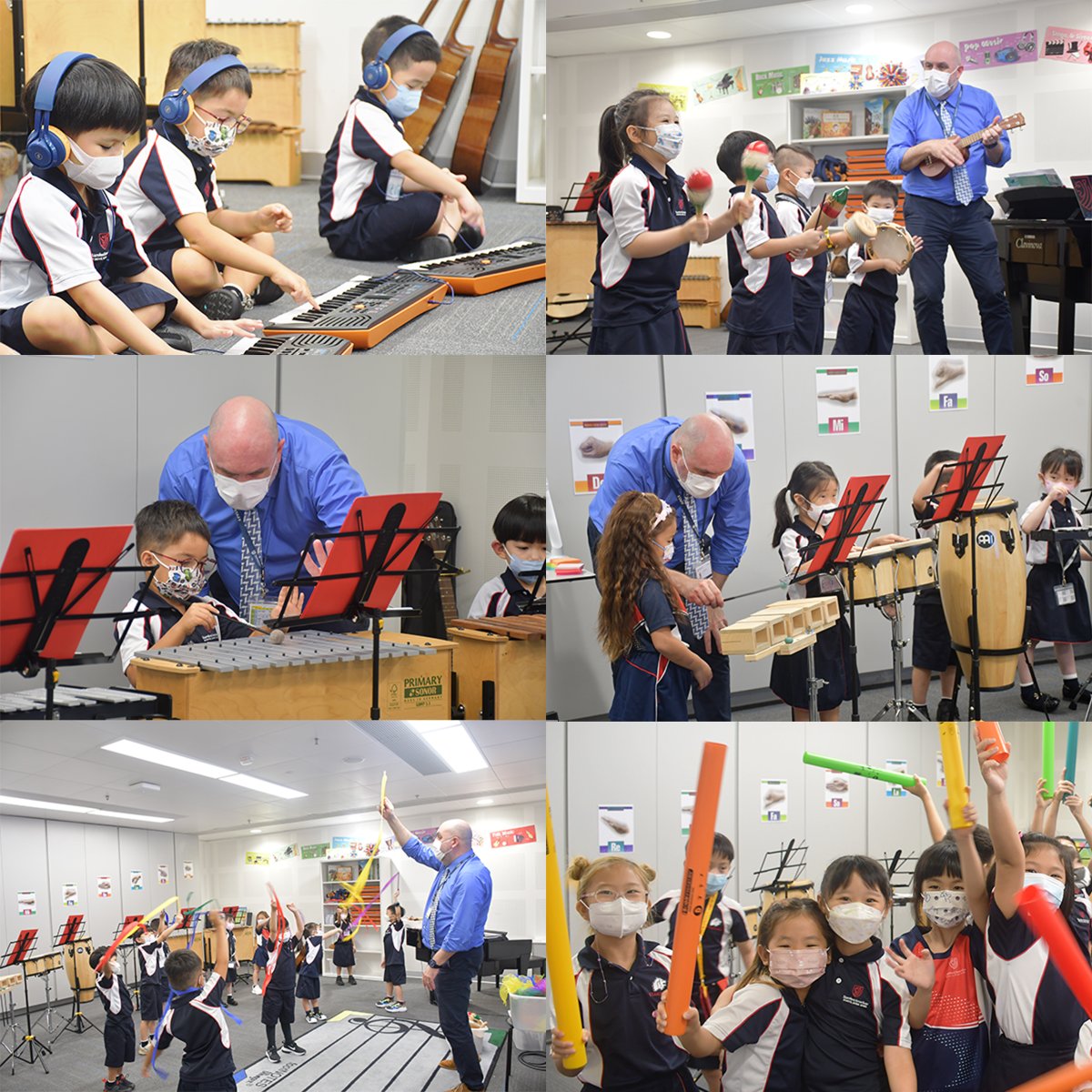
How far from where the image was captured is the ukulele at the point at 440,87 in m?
3.58

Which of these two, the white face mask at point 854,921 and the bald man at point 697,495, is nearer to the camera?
the white face mask at point 854,921

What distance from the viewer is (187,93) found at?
3432 mm

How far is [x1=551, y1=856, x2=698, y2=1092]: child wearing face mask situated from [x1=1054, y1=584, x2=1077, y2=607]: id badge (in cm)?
199

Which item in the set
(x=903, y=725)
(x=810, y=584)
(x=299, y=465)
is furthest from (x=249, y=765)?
(x=903, y=725)

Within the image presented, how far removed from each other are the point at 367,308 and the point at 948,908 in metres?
2.83

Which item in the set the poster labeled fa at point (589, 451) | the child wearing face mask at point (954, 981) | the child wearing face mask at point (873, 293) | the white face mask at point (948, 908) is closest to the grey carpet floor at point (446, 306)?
the poster labeled fa at point (589, 451)

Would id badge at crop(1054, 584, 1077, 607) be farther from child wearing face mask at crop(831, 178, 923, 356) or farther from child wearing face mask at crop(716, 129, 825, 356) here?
child wearing face mask at crop(716, 129, 825, 356)

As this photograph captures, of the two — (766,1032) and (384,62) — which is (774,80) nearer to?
(384,62)

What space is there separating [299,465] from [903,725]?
256 cm

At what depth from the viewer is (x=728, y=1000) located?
12.8ft

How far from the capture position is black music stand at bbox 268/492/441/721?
347 centimetres

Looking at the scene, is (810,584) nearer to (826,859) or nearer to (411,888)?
(826,859)

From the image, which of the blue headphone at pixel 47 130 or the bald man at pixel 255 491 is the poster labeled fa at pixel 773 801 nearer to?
the bald man at pixel 255 491

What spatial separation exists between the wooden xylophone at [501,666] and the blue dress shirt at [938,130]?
2.10m
